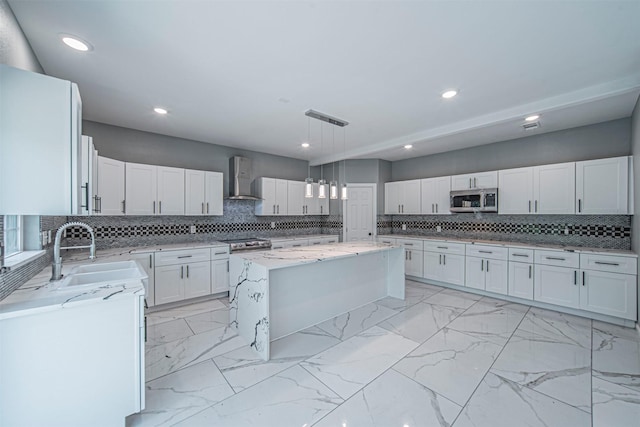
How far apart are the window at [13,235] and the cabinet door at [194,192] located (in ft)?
6.75

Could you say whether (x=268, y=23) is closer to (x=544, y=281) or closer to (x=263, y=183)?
(x=263, y=183)

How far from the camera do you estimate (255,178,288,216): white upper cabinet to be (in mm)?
5191

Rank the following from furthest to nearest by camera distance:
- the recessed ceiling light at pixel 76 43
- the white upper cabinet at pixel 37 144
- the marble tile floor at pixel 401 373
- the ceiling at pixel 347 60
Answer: the recessed ceiling light at pixel 76 43, the marble tile floor at pixel 401 373, the ceiling at pixel 347 60, the white upper cabinet at pixel 37 144

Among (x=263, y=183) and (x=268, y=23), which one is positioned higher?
(x=268, y=23)

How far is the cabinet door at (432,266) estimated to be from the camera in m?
4.79

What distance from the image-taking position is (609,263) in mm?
3221

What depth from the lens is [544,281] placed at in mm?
3699

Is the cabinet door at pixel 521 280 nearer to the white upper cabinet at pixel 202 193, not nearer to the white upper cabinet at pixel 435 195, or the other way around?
the white upper cabinet at pixel 435 195

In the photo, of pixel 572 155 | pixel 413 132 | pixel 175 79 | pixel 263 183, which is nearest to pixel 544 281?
pixel 572 155

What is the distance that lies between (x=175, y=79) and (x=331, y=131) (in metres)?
2.27

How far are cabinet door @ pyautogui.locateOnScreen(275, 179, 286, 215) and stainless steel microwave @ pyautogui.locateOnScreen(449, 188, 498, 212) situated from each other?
3.23 metres

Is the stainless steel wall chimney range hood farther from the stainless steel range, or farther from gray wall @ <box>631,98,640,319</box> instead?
gray wall @ <box>631,98,640,319</box>

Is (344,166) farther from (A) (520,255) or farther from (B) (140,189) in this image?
(B) (140,189)

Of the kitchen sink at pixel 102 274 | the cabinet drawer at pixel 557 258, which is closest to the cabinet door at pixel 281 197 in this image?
the kitchen sink at pixel 102 274
